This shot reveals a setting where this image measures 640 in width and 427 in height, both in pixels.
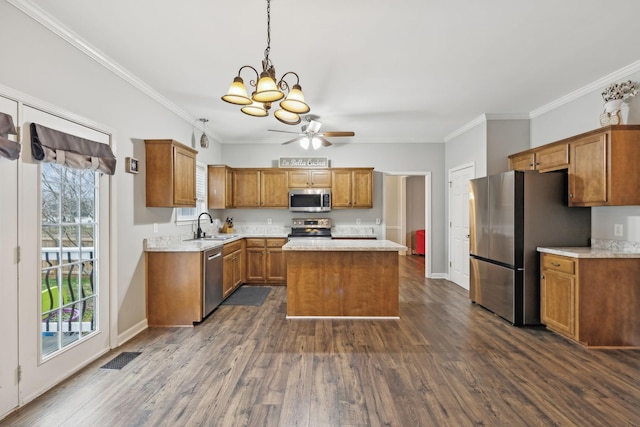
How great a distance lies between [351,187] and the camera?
586 centimetres

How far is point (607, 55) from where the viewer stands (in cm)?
290

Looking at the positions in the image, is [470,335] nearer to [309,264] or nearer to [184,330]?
[309,264]

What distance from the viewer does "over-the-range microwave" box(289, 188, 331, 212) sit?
5844 mm

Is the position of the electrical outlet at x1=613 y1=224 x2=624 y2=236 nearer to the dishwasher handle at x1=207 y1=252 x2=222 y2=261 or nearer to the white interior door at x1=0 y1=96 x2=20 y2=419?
the dishwasher handle at x1=207 y1=252 x2=222 y2=261

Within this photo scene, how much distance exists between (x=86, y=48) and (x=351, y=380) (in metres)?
3.56

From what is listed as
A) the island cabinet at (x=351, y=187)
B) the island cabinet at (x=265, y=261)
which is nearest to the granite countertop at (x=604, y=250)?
the island cabinet at (x=351, y=187)

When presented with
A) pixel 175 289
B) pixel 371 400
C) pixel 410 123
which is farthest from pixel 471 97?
pixel 175 289

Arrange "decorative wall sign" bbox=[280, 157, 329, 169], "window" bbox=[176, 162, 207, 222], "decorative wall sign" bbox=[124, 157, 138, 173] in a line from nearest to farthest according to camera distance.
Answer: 1. "decorative wall sign" bbox=[124, 157, 138, 173]
2. "window" bbox=[176, 162, 207, 222]
3. "decorative wall sign" bbox=[280, 157, 329, 169]

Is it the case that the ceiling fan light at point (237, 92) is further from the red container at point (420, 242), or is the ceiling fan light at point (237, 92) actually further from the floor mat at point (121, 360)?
the red container at point (420, 242)

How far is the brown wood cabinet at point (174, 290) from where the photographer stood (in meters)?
3.61

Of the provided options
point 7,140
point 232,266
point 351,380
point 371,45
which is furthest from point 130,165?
point 351,380

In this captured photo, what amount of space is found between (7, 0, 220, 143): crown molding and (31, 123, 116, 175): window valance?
2.53 feet

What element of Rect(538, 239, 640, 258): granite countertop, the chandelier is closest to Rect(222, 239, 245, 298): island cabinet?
the chandelier

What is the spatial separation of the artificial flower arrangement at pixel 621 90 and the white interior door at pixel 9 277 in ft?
17.0
